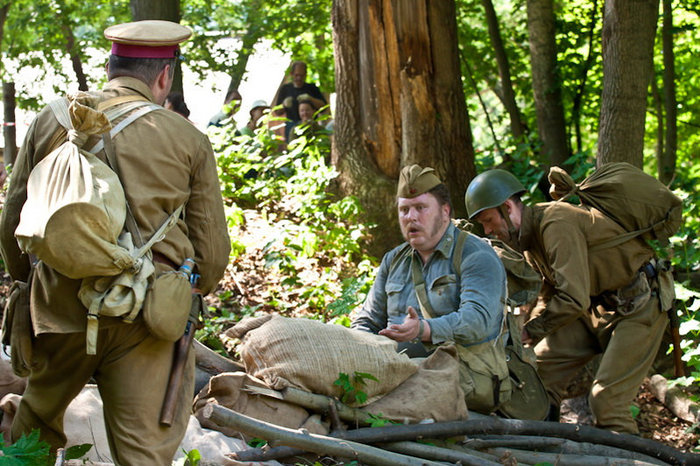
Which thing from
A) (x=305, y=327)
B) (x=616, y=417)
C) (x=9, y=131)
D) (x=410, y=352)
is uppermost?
(x=9, y=131)

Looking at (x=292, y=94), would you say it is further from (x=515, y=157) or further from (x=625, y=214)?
(x=625, y=214)

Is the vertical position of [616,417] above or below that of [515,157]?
below

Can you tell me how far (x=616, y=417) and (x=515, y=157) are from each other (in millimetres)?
4832

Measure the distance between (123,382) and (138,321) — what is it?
255 millimetres

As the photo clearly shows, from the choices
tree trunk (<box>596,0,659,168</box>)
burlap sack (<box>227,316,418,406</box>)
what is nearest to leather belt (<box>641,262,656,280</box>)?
tree trunk (<box>596,0,659,168</box>)

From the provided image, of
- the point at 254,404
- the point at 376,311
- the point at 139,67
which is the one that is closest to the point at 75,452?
the point at 254,404

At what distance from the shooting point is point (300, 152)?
33.8 ft

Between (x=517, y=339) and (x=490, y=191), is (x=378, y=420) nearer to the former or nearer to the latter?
(x=517, y=339)

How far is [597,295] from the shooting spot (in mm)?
6363

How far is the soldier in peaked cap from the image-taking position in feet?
10.6

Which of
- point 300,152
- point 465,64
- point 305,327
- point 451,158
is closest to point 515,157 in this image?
point 451,158

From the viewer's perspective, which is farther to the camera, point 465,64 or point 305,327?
point 465,64

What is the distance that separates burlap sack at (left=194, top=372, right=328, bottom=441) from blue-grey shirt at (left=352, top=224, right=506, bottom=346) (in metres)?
0.95

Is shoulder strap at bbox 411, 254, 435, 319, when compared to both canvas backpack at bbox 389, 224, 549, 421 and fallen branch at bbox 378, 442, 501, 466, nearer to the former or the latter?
canvas backpack at bbox 389, 224, 549, 421
